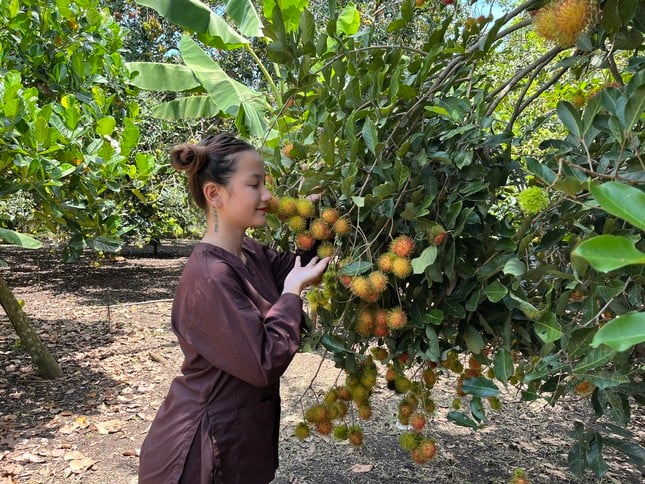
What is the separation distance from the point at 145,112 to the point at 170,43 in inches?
68.2

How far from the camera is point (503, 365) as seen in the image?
3.26 feet

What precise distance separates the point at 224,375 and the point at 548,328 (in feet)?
2.30

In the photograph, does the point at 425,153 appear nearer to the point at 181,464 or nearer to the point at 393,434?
the point at 181,464

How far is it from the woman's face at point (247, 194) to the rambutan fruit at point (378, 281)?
0.32m

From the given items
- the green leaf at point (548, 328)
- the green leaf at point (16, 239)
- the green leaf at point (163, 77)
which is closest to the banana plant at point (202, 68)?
the green leaf at point (163, 77)

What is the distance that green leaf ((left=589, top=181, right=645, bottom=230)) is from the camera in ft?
1.42

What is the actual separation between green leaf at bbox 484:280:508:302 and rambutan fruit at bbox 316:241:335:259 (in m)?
0.36

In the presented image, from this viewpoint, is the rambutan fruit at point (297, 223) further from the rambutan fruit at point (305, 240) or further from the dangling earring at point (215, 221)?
the dangling earring at point (215, 221)

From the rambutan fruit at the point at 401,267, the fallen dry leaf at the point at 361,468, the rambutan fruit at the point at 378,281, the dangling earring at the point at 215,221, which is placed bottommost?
the fallen dry leaf at the point at 361,468

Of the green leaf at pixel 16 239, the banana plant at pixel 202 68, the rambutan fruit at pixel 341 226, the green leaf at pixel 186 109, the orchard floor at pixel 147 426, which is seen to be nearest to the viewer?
the rambutan fruit at pixel 341 226

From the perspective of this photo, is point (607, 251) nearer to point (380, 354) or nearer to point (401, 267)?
point (401, 267)

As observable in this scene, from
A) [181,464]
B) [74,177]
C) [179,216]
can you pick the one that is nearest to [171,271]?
[179,216]

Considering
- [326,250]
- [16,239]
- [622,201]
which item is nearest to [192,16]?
[16,239]

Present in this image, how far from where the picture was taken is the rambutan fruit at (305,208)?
115 cm
